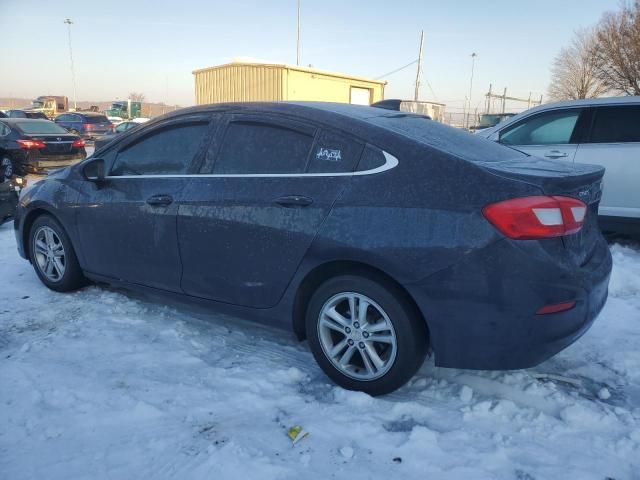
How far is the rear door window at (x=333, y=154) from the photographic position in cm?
272

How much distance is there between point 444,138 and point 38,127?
42.5ft

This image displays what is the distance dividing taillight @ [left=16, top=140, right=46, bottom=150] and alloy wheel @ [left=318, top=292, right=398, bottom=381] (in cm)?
1166

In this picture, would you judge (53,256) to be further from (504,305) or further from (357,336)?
(504,305)

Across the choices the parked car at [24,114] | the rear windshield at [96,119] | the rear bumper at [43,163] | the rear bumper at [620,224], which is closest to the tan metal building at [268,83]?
the rear windshield at [96,119]

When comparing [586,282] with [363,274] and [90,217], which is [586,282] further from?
[90,217]

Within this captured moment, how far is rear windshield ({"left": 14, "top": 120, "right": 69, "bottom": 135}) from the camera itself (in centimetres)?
1246

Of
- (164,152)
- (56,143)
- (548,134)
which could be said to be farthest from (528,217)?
(56,143)

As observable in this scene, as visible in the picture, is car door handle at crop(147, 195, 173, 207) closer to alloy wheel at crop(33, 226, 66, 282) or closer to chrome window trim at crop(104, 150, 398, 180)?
chrome window trim at crop(104, 150, 398, 180)

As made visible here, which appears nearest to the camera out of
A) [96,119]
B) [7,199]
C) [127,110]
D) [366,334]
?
[366,334]

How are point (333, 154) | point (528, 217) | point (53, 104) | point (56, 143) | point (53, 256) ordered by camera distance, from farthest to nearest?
point (53, 104), point (56, 143), point (53, 256), point (333, 154), point (528, 217)

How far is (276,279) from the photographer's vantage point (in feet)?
9.53

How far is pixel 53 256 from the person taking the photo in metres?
4.23

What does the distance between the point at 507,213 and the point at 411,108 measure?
91.7 feet

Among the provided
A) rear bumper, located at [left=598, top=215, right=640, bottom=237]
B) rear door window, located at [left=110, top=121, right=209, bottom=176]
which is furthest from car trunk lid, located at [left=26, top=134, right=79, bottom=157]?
rear bumper, located at [left=598, top=215, right=640, bottom=237]
